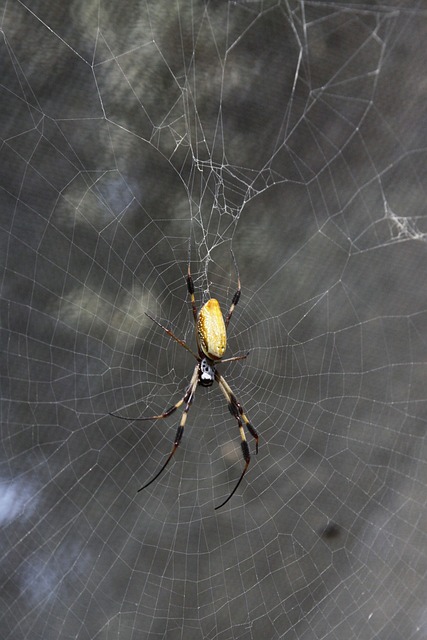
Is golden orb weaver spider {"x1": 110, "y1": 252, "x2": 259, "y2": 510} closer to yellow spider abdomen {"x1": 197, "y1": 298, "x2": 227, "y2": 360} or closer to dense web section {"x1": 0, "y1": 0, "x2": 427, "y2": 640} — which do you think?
yellow spider abdomen {"x1": 197, "y1": 298, "x2": 227, "y2": 360}

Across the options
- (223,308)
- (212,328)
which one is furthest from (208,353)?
(223,308)

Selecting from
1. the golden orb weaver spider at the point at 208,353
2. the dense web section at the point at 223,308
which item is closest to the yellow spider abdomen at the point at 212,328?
the golden orb weaver spider at the point at 208,353

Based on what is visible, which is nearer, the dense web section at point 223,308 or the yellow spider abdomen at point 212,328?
the yellow spider abdomen at point 212,328

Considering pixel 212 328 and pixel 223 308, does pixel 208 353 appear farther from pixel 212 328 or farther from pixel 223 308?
pixel 223 308

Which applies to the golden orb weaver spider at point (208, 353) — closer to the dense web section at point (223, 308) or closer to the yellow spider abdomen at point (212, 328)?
the yellow spider abdomen at point (212, 328)

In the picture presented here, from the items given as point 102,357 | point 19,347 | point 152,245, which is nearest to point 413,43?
point 152,245

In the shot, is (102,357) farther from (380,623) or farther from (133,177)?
(380,623)
